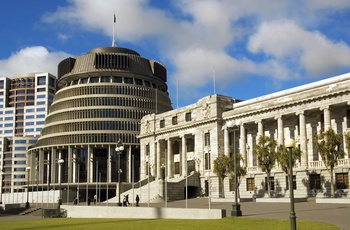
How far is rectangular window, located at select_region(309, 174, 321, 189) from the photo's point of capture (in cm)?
6972

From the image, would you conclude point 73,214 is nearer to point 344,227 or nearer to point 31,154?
point 344,227

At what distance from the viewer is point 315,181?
70.3 metres

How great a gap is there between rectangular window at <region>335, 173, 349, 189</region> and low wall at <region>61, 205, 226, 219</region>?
3313 cm

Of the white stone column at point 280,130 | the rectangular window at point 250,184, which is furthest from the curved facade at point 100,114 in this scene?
the white stone column at point 280,130

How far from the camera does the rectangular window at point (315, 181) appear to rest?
229 ft

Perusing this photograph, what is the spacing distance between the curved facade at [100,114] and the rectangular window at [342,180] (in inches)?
2718

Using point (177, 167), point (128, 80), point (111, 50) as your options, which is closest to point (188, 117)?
point (177, 167)

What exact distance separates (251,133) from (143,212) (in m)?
43.1

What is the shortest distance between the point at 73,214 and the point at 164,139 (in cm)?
4849

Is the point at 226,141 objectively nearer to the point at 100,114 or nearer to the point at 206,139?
the point at 206,139

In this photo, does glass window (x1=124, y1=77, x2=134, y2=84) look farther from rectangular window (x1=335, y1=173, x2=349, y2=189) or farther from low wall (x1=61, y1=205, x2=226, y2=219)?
A: rectangular window (x1=335, y1=173, x2=349, y2=189)

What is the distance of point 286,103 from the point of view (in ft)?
246

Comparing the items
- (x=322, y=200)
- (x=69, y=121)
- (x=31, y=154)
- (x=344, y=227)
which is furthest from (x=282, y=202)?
(x=31, y=154)

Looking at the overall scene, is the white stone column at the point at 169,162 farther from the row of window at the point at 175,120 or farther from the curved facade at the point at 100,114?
the curved facade at the point at 100,114
